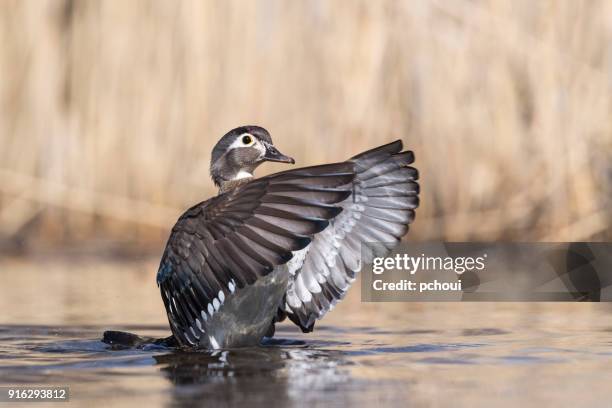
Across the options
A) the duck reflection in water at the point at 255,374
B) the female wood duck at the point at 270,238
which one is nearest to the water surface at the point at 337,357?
the duck reflection in water at the point at 255,374

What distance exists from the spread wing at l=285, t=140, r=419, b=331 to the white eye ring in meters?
0.57

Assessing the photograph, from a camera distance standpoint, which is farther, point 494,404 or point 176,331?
point 176,331

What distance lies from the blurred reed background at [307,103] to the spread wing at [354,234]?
303 centimetres

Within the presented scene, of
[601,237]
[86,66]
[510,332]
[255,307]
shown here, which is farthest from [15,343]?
[601,237]

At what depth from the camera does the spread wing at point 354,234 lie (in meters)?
5.92

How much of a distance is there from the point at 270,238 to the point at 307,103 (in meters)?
4.18

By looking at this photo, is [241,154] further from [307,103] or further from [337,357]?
[307,103]

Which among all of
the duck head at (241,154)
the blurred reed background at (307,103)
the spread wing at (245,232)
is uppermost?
the blurred reed background at (307,103)

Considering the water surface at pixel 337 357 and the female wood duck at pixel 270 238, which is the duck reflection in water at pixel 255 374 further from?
the female wood duck at pixel 270 238

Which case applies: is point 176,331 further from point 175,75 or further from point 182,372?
point 175,75

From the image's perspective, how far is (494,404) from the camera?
13.4ft

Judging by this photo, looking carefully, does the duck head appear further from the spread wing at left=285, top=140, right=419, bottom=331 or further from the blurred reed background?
the blurred reed background

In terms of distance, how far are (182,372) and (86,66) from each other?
4891 mm

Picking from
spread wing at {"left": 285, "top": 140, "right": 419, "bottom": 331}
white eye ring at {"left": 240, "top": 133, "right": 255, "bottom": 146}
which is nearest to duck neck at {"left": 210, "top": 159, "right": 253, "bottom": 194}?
white eye ring at {"left": 240, "top": 133, "right": 255, "bottom": 146}
